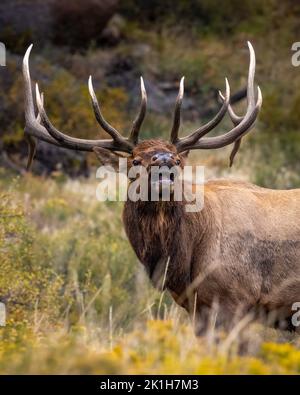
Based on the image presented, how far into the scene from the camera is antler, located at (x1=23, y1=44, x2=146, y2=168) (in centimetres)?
695

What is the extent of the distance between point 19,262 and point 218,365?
4.58 metres

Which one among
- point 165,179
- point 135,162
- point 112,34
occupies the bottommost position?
point 165,179

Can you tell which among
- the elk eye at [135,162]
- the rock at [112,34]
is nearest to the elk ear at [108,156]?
the elk eye at [135,162]

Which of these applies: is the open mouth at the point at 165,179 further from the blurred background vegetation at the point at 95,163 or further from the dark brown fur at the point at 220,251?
the blurred background vegetation at the point at 95,163

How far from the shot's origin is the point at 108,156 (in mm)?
7086

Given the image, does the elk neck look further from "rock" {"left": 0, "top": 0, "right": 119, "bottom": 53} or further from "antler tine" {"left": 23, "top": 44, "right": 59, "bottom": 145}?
"rock" {"left": 0, "top": 0, "right": 119, "bottom": 53}

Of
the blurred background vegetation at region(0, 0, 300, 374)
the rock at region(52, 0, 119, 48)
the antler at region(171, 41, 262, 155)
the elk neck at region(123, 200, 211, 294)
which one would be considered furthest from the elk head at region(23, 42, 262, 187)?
the rock at region(52, 0, 119, 48)

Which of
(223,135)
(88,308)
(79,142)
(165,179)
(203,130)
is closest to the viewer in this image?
(165,179)

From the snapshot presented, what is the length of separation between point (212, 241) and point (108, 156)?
1066 millimetres

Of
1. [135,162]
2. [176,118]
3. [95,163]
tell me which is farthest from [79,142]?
[95,163]

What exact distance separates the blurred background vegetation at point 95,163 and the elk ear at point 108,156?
1025 mm

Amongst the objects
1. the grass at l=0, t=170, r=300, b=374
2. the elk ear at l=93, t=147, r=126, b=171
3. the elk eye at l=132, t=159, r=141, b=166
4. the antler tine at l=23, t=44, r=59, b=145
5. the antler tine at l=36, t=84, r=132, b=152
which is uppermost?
the antler tine at l=23, t=44, r=59, b=145

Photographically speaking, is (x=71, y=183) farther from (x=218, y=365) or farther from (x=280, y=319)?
(x=218, y=365)

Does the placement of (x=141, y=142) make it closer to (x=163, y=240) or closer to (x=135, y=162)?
(x=135, y=162)
